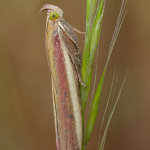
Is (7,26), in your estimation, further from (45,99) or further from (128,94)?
(128,94)

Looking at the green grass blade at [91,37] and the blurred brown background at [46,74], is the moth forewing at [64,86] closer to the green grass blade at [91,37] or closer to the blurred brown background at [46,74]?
the green grass blade at [91,37]

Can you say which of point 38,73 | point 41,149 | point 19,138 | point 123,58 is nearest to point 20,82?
point 38,73

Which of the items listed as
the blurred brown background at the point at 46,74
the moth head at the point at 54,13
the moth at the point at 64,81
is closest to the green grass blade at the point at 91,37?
the moth at the point at 64,81

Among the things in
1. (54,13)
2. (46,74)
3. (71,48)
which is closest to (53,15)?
(54,13)

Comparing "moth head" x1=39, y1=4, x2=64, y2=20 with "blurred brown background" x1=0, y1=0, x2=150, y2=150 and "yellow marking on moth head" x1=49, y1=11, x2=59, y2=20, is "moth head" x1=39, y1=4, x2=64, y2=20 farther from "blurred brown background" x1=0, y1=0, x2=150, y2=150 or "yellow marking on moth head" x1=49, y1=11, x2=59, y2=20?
"blurred brown background" x1=0, y1=0, x2=150, y2=150

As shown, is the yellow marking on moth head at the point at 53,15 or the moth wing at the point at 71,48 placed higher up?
the yellow marking on moth head at the point at 53,15

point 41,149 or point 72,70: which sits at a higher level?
point 72,70
